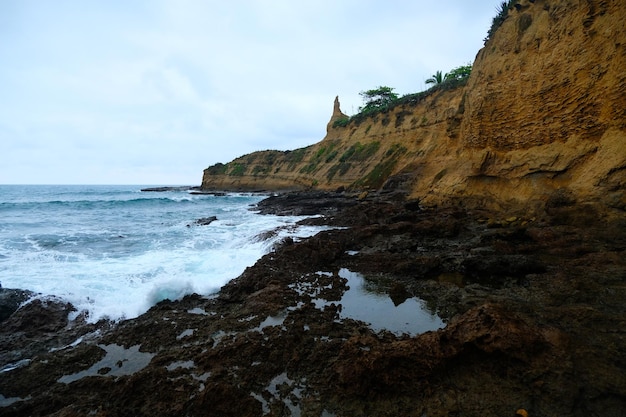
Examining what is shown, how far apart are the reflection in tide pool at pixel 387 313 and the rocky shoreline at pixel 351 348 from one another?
19 cm

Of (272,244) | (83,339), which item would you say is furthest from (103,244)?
(83,339)

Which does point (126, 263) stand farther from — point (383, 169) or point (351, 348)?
point (383, 169)

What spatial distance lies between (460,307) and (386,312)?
1.28 metres

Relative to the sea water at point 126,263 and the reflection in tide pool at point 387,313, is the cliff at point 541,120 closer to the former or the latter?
the reflection in tide pool at point 387,313

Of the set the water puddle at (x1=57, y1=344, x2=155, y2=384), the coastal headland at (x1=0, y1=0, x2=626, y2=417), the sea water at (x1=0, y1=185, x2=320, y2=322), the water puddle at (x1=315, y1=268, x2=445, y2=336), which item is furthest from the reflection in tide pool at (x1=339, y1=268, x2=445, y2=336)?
the sea water at (x1=0, y1=185, x2=320, y2=322)

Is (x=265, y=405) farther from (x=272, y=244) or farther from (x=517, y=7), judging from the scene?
(x=517, y=7)

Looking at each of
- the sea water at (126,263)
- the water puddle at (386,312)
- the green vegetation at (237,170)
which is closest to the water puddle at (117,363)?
the sea water at (126,263)

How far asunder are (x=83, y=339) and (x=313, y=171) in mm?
37878

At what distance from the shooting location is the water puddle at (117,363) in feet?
14.7

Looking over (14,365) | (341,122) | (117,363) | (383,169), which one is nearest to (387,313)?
(117,363)

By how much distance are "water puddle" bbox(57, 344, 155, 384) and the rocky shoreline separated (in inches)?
0.9

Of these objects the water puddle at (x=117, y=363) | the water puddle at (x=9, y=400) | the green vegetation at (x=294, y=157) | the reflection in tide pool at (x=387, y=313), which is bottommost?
the water puddle at (x=9, y=400)

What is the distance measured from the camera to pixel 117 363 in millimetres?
4719

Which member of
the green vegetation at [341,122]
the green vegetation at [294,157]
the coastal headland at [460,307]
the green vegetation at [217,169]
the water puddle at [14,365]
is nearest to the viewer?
the coastal headland at [460,307]
